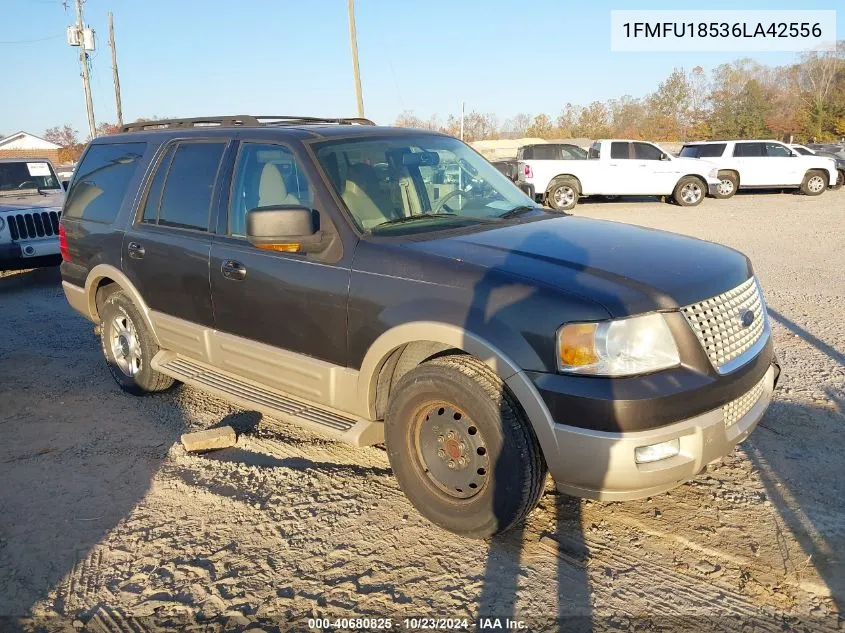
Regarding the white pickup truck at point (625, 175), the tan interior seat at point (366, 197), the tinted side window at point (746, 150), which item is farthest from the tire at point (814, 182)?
the tan interior seat at point (366, 197)

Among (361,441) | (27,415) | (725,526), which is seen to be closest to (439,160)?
(361,441)

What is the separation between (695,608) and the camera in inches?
109

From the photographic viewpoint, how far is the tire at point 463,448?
118 inches

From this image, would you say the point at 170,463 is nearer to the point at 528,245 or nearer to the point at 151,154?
the point at 151,154

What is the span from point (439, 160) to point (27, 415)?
3.52 m

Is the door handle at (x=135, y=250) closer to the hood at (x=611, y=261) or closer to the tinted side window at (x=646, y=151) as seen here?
the hood at (x=611, y=261)

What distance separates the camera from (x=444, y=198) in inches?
163

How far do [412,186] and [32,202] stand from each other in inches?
335

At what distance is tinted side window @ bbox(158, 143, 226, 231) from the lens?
14.3ft

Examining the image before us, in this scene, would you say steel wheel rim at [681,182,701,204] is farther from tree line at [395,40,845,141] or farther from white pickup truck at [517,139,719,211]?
tree line at [395,40,845,141]

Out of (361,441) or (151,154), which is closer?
(361,441)

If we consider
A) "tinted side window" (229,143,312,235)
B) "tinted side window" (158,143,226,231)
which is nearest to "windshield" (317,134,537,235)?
"tinted side window" (229,143,312,235)

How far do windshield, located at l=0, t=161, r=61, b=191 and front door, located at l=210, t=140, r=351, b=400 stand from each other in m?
8.80

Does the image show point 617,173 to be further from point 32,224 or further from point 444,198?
point 444,198
